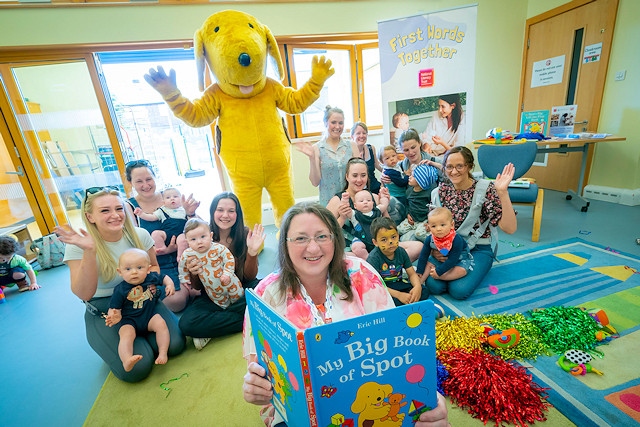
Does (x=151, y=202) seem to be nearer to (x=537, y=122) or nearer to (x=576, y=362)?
(x=576, y=362)

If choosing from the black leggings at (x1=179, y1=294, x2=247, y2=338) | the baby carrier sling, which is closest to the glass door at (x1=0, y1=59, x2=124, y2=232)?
the black leggings at (x1=179, y1=294, x2=247, y2=338)

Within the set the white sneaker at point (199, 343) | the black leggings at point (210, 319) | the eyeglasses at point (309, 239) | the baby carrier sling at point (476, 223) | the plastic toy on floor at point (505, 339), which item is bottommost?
the white sneaker at point (199, 343)

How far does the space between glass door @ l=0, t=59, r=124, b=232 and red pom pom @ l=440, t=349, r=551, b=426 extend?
4.16m

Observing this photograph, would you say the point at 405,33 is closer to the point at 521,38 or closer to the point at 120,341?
the point at 521,38

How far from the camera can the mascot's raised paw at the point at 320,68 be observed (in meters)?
2.09

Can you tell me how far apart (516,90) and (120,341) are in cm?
556

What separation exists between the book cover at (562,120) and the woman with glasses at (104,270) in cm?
442

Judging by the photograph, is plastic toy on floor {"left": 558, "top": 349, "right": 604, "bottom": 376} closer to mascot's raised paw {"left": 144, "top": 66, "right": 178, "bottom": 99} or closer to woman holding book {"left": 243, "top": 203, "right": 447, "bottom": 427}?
woman holding book {"left": 243, "top": 203, "right": 447, "bottom": 427}

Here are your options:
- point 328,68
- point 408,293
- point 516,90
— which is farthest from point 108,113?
point 516,90

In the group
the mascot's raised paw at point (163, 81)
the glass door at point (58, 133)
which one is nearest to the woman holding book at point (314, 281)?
the mascot's raised paw at point (163, 81)

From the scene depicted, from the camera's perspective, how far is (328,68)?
2119 millimetres

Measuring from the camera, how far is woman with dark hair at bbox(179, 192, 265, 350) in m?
1.75

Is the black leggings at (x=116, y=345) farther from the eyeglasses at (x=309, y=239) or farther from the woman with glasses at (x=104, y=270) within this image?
the eyeglasses at (x=309, y=239)

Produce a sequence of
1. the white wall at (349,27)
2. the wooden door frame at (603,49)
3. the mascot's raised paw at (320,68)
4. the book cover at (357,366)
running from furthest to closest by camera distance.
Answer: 1. the wooden door frame at (603,49)
2. the white wall at (349,27)
3. the mascot's raised paw at (320,68)
4. the book cover at (357,366)
